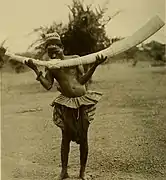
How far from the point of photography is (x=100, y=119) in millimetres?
1812

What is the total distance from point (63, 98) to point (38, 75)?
0.11 metres

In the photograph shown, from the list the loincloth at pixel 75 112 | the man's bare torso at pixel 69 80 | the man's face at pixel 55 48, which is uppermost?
the man's face at pixel 55 48

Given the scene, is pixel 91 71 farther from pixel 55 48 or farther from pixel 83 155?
pixel 83 155

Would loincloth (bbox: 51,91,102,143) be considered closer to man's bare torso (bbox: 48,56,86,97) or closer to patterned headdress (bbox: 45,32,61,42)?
man's bare torso (bbox: 48,56,86,97)

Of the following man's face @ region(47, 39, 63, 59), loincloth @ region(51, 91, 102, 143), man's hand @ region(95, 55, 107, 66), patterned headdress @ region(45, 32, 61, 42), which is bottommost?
loincloth @ region(51, 91, 102, 143)

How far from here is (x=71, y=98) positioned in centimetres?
175

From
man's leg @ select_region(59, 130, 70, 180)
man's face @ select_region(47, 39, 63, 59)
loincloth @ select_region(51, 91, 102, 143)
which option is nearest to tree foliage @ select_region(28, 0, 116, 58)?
man's face @ select_region(47, 39, 63, 59)

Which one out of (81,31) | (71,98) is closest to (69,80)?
(71,98)

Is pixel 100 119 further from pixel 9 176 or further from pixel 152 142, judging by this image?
pixel 9 176

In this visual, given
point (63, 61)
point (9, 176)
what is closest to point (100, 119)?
point (63, 61)

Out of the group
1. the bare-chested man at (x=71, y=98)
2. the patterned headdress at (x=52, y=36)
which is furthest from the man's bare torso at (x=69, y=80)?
the patterned headdress at (x=52, y=36)

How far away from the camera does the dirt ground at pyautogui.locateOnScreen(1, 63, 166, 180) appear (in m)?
1.80

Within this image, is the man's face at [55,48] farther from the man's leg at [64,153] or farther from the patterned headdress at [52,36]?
the man's leg at [64,153]

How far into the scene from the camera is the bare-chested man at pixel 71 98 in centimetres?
175
